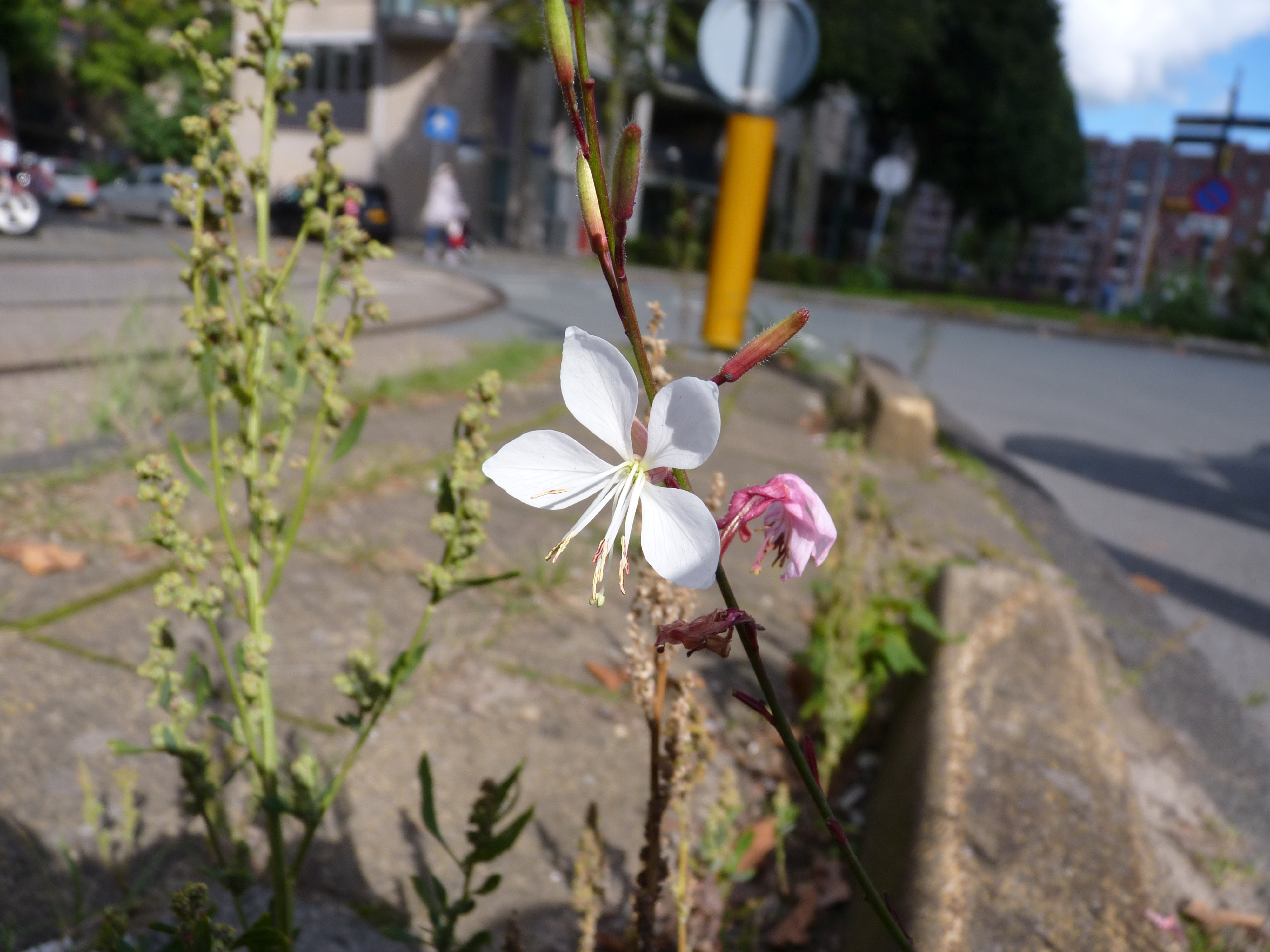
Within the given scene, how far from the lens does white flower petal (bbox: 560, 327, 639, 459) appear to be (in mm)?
618

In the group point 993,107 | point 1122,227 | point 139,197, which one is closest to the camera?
point 139,197

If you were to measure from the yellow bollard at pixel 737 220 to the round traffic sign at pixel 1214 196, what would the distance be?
1498 cm

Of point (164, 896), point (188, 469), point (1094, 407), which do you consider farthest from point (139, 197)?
point (188, 469)

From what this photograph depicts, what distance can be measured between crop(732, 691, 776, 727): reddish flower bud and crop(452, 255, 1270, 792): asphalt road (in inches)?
97.3

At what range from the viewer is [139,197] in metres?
25.2

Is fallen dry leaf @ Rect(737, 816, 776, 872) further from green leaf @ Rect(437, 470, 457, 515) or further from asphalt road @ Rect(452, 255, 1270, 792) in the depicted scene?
asphalt road @ Rect(452, 255, 1270, 792)

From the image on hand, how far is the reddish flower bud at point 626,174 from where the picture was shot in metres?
0.60

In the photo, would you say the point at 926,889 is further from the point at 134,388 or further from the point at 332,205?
the point at 134,388

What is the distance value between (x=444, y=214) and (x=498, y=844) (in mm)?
18041

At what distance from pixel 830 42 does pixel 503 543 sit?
25312mm

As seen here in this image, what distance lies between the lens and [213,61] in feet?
4.11

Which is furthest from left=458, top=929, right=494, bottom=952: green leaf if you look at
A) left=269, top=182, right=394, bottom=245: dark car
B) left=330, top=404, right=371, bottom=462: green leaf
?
left=269, top=182, right=394, bottom=245: dark car

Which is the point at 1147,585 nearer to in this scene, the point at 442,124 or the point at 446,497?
the point at 446,497

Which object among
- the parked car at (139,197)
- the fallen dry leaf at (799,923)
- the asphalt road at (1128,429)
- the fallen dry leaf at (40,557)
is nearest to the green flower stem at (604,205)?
the fallen dry leaf at (799,923)
